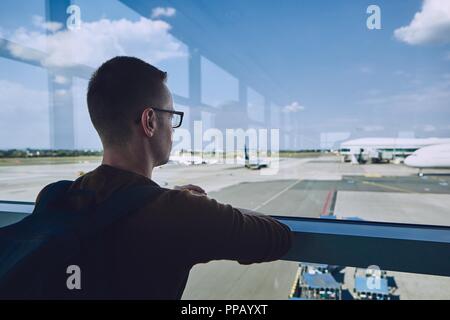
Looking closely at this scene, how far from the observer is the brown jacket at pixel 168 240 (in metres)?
0.50

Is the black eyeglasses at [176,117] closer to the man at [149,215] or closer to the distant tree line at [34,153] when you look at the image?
the man at [149,215]

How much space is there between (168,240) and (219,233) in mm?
92

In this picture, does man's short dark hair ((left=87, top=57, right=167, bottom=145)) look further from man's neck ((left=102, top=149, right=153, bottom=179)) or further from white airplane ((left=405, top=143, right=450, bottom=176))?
white airplane ((left=405, top=143, right=450, bottom=176))

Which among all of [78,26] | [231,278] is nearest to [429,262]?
[231,278]

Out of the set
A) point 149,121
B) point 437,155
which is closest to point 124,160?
point 149,121

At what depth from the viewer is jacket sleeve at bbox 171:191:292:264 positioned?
20.3 inches

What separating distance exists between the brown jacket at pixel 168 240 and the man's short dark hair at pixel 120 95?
134mm

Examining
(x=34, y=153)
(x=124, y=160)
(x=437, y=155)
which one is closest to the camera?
(x=124, y=160)

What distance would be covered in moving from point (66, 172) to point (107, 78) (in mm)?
863

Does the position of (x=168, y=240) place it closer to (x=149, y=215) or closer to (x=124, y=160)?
(x=149, y=215)

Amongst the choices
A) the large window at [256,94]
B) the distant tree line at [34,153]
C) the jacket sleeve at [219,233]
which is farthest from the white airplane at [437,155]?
the distant tree line at [34,153]

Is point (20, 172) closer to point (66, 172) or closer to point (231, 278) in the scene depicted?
point (66, 172)

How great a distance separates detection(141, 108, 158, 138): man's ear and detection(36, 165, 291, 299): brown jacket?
0.44ft

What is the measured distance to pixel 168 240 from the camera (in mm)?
508
